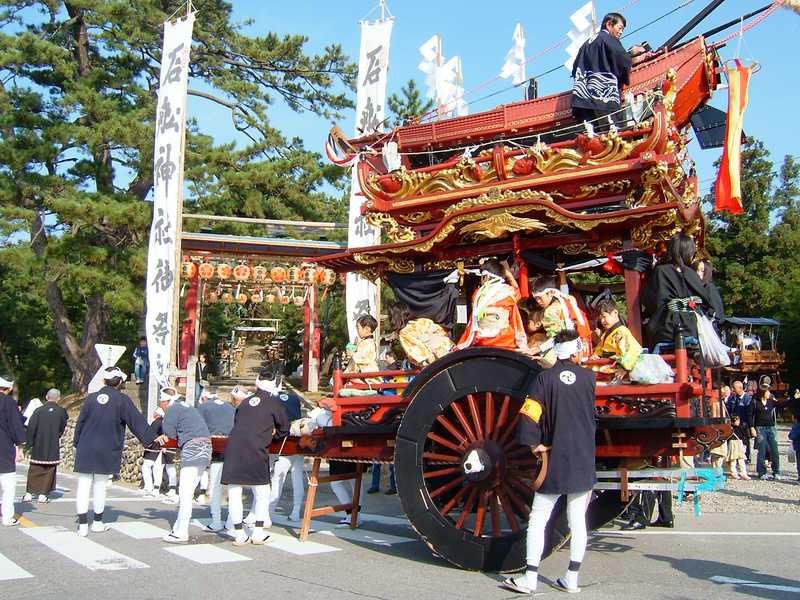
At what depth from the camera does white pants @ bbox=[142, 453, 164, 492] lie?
41.8 ft

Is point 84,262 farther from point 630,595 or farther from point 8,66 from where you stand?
point 630,595

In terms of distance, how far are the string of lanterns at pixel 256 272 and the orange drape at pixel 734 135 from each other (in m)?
12.8

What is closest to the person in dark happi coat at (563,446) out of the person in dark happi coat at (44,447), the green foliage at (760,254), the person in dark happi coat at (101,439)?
the person in dark happi coat at (101,439)

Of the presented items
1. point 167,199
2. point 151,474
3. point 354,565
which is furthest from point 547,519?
point 167,199

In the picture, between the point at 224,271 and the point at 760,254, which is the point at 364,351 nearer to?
the point at 224,271

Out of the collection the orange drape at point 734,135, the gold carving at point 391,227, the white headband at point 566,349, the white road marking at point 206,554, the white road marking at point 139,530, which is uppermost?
the orange drape at point 734,135

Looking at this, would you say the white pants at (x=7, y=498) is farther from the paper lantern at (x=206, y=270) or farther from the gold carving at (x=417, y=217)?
the paper lantern at (x=206, y=270)

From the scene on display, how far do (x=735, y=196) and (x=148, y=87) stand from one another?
17.7 metres

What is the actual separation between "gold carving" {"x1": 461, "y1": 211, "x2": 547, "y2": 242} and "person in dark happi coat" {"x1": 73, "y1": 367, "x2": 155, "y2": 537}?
13.3 ft

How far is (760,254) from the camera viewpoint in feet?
99.9

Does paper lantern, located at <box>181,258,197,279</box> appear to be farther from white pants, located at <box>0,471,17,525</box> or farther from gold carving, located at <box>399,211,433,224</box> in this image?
gold carving, located at <box>399,211,433,224</box>

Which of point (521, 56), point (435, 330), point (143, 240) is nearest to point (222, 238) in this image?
point (143, 240)

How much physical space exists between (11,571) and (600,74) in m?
7.45

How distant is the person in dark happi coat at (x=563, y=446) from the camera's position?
4910 millimetres
